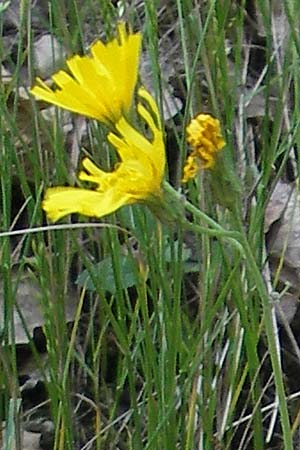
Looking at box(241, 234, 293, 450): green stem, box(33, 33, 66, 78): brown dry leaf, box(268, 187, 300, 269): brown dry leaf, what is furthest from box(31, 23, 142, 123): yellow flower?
box(33, 33, 66, 78): brown dry leaf

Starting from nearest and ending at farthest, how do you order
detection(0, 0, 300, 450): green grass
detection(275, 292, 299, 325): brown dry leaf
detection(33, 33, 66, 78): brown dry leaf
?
detection(0, 0, 300, 450): green grass, detection(275, 292, 299, 325): brown dry leaf, detection(33, 33, 66, 78): brown dry leaf

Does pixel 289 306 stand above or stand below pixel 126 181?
below

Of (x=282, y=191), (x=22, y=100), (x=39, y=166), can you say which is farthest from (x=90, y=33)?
(x=39, y=166)

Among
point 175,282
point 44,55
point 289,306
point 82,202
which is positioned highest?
point 44,55

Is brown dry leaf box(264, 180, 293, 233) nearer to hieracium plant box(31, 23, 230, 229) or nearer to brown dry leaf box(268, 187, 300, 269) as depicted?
brown dry leaf box(268, 187, 300, 269)

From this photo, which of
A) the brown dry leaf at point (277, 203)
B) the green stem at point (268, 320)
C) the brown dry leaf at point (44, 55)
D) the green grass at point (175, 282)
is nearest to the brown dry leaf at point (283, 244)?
the brown dry leaf at point (277, 203)

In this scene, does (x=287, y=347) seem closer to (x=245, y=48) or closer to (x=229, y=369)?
(x=229, y=369)

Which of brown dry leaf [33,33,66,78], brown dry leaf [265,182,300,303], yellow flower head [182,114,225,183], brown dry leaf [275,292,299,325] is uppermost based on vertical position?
brown dry leaf [33,33,66,78]

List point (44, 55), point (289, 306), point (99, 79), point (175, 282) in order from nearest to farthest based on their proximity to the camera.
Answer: point (99, 79) → point (175, 282) → point (289, 306) → point (44, 55)

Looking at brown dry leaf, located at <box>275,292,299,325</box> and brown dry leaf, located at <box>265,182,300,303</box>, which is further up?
brown dry leaf, located at <box>265,182,300,303</box>

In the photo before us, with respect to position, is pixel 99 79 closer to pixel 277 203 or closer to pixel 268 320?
pixel 268 320

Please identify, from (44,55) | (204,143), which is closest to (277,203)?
(44,55)
